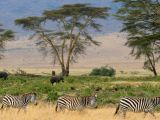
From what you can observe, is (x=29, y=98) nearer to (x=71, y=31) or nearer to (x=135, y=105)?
(x=135, y=105)

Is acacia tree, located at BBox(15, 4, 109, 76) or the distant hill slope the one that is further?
the distant hill slope

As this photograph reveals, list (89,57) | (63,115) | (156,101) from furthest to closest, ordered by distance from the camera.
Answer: (89,57)
(156,101)
(63,115)

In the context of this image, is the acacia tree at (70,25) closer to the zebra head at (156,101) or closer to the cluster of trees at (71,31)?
the cluster of trees at (71,31)

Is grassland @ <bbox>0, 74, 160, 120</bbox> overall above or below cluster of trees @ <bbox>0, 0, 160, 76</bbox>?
below

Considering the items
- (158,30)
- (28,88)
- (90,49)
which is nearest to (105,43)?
(90,49)

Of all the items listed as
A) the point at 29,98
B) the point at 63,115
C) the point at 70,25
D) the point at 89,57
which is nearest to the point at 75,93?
the point at 29,98

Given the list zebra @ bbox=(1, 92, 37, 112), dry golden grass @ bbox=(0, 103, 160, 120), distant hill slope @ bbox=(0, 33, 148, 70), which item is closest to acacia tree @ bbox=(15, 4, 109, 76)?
zebra @ bbox=(1, 92, 37, 112)

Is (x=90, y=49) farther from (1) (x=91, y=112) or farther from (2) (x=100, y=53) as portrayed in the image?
(1) (x=91, y=112)

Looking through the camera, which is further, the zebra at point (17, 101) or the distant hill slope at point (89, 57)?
A: the distant hill slope at point (89, 57)

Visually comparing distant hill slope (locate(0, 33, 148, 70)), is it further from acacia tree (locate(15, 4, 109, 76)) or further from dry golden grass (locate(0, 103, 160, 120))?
dry golden grass (locate(0, 103, 160, 120))

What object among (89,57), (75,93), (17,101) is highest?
(89,57)

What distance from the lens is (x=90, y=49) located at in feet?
488

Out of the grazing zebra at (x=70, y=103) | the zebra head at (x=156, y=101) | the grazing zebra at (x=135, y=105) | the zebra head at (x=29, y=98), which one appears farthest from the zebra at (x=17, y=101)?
the zebra head at (x=156, y=101)

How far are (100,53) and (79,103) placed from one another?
122m
